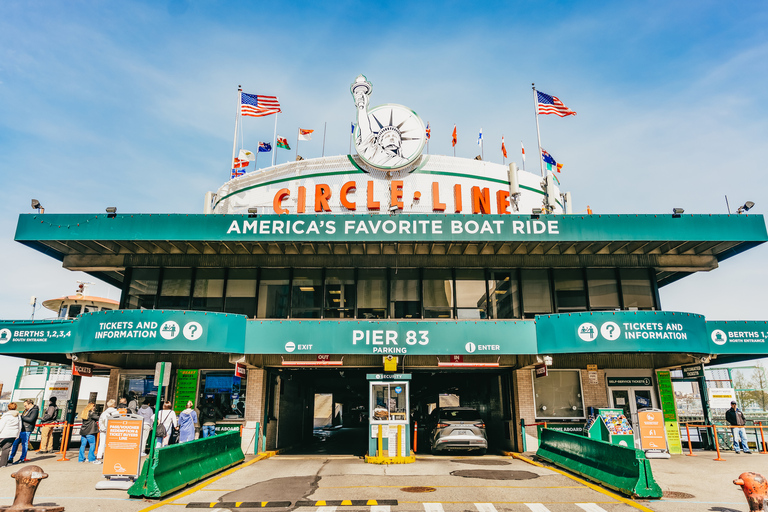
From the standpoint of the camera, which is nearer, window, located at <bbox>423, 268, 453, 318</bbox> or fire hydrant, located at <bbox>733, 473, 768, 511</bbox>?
fire hydrant, located at <bbox>733, 473, 768, 511</bbox>

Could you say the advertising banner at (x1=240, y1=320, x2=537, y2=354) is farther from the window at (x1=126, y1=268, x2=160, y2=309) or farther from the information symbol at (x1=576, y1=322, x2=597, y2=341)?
the window at (x1=126, y1=268, x2=160, y2=309)

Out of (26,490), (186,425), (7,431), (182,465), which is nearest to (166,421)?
(186,425)

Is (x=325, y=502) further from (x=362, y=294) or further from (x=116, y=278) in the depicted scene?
(x=116, y=278)

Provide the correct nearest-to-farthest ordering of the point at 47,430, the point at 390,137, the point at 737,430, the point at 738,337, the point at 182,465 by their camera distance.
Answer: the point at 182,465 → the point at 738,337 → the point at 47,430 → the point at 737,430 → the point at 390,137

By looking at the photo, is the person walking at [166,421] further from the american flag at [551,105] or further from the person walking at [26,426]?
the american flag at [551,105]

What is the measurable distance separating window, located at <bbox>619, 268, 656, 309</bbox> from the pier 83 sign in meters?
9.62

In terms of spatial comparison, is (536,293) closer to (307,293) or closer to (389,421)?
(389,421)

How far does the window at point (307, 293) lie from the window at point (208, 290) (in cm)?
277

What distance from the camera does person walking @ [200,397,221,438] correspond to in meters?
18.0

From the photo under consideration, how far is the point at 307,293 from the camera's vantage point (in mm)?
19688

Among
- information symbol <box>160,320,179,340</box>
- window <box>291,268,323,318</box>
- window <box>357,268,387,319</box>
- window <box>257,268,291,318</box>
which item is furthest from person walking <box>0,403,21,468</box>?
window <box>357,268,387,319</box>

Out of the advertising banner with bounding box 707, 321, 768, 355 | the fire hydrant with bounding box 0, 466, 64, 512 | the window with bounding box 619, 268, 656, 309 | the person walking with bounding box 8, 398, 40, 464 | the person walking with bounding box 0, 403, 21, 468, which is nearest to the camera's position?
the fire hydrant with bounding box 0, 466, 64, 512

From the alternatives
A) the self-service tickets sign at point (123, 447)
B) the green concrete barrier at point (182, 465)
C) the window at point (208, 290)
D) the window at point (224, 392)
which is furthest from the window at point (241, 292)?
the self-service tickets sign at point (123, 447)

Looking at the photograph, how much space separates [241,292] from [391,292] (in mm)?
5663
